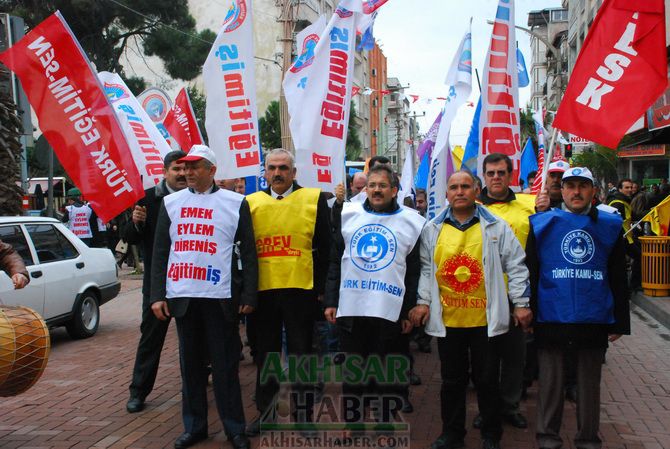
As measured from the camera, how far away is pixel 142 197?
549 centimetres

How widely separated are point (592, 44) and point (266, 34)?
37918 millimetres

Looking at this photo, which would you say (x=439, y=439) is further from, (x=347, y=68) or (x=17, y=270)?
(x=347, y=68)

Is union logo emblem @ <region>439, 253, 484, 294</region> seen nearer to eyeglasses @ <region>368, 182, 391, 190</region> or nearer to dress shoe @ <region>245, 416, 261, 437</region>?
eyeglasses @ <region>368, 182, 391, 190</region>

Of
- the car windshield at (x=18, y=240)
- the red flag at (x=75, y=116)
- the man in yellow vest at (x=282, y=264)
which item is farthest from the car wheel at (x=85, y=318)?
the man in yellow vest at (x=282, y=264)

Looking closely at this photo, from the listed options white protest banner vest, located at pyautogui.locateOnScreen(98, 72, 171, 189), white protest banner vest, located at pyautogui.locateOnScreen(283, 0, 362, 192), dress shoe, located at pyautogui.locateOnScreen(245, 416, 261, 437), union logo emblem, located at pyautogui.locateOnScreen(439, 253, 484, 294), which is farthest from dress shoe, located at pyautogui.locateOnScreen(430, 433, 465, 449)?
white protest banner vest, located at pyautogui.locateOnScreen(98, 72, 171, 189)

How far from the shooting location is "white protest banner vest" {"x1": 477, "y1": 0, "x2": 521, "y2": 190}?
21.3 feet

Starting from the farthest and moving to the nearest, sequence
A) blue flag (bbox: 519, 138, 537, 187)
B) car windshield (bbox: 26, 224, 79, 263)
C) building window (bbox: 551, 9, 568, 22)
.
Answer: building window (bbox: 551, 9, 568, 22) → blue flag (bbox: 519, 138, 537, 187) → car windshield (bbox: 26, 224, 79, 263)

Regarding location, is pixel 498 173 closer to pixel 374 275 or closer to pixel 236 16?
pixel 374 275

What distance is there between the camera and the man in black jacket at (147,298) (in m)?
5.41

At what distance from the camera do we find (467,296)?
168 inches

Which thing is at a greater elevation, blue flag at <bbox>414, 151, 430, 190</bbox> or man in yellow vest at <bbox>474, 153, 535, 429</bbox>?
blue flag at <bbox>414, 151, 430, 190</bbox>

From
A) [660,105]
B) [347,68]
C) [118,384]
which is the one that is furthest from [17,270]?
[660,105]

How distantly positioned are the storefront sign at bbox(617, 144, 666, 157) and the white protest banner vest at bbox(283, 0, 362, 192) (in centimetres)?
1332

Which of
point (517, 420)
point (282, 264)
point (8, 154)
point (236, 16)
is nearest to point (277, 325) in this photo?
point (282, 264)
